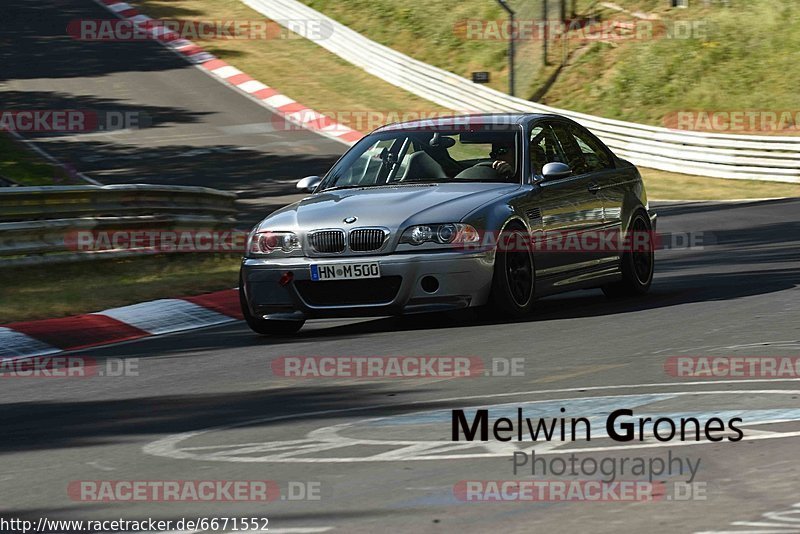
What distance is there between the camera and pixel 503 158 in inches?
416

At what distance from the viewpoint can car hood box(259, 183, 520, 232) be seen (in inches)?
376

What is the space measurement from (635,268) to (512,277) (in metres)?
1.86

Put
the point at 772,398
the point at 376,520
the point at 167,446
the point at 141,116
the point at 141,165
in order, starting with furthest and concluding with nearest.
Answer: the point at 141,116 < the point at 141,165 < the point at 772,398 < the point at 167,446 < the point at 376,520

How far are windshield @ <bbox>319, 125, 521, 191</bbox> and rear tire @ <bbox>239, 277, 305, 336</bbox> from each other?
110 centimetres

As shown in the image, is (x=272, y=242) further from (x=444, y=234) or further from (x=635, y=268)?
(x=635, y=268)

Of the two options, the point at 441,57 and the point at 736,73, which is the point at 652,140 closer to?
the point at 736,73

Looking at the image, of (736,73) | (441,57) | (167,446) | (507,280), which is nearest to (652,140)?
(736,73)

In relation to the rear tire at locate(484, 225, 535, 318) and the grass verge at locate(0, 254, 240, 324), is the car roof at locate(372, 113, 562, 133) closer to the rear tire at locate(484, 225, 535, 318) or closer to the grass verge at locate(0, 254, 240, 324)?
the rear tire at locate(484, 225, 535, 318)

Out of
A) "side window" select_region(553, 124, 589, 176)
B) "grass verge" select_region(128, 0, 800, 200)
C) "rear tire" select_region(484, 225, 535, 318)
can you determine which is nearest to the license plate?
"rear tire" select_region(484, 225, 535, 318)

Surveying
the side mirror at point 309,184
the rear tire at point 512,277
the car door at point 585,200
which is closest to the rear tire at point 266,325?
the side mirror at point 309,184

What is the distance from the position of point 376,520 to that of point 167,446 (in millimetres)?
1670

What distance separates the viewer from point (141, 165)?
26.6m

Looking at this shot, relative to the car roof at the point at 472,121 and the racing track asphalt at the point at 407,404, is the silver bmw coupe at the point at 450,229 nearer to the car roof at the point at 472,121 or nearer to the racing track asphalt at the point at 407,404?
the car roof at the point at 472,121

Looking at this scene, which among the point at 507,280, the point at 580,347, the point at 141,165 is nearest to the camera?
the point at 580,347
